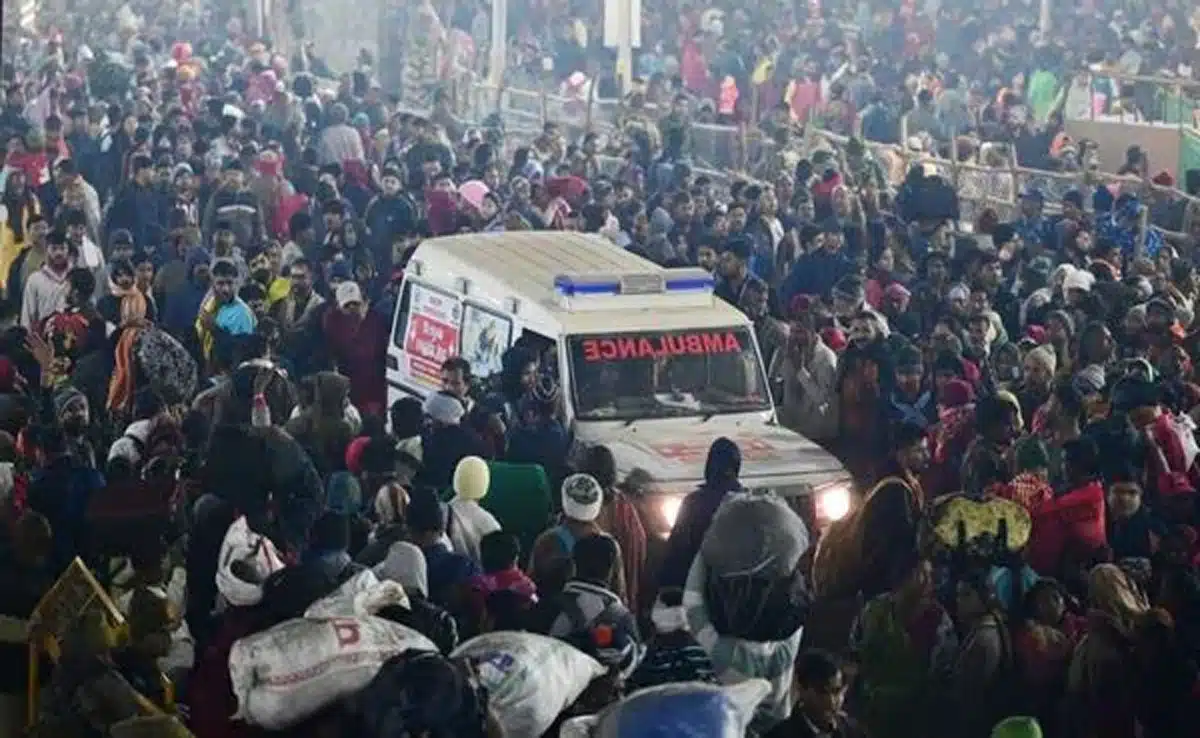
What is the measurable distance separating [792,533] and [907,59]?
28557 millimetres

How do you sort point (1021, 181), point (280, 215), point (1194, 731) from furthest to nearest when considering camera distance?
point (1021, 181) < point (280, 215) < point (1194, 731)

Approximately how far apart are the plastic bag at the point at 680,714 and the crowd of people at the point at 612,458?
411 mm

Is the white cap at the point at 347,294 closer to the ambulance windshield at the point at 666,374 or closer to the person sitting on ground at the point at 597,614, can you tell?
the ambulance windshield at the point at 666,374

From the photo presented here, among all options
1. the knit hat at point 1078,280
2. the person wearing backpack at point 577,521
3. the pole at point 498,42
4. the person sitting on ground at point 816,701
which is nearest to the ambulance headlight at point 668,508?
the person wearing backpack at point 577,521

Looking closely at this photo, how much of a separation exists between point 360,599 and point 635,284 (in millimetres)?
5544

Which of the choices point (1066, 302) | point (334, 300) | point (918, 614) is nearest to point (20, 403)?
point (334, 300)

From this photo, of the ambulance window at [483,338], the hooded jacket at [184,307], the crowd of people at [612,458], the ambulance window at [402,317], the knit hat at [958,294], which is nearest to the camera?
the crowd of people at [612,458]

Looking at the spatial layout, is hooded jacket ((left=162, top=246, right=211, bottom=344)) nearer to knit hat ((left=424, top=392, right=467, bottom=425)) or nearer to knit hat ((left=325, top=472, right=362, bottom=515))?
knit hat ((left=424, top=392, right=467, bottom=425))

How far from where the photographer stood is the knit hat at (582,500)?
36.6ft

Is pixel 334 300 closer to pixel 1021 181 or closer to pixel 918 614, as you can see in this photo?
pixel 918 614

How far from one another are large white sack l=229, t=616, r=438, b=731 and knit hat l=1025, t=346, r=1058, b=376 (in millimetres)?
7039

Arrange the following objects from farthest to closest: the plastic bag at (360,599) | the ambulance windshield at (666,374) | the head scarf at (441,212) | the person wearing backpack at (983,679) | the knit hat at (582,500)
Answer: the head scarf at (441,212)
the ambulance windshield at (666,374)
the knit hat at (582,500)
the person wearing backpack at (983,679)
the plastic bag at (360,599)

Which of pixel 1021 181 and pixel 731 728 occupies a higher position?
pixel 731 728

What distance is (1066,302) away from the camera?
16719 mm
